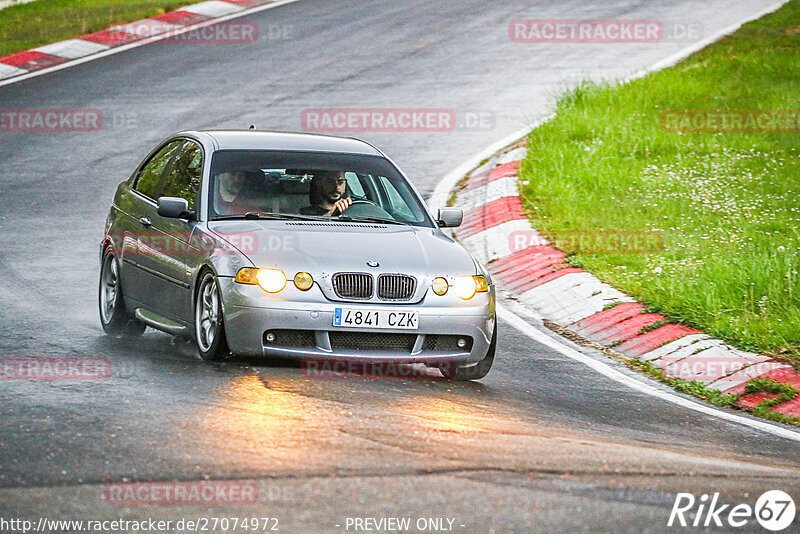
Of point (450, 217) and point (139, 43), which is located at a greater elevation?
Result: point (450, 217)

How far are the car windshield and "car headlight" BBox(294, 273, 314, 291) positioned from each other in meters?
0.97

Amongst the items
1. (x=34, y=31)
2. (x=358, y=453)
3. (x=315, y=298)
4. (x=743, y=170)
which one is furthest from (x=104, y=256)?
(x=34, y=31)

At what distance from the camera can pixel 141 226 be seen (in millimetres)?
10070

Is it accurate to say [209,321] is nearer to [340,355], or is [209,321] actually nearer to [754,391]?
[340,355]

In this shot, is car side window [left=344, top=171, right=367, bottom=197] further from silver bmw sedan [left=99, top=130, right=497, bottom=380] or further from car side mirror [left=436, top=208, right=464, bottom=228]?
car side mirror [left=436, top=208, right=464, bottom=228]

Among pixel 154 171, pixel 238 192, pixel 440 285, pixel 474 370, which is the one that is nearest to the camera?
pixel 440 285

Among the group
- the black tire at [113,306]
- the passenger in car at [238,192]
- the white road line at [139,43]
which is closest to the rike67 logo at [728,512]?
the passenger in car at [238,192]

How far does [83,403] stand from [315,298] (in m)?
1.67

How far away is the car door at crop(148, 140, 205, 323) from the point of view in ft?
30.1

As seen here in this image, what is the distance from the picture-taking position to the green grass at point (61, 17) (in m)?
25.0

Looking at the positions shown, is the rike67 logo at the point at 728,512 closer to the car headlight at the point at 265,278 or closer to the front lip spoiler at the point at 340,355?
the front lip spoiler at the point at 340,355

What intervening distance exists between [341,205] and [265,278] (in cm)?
128

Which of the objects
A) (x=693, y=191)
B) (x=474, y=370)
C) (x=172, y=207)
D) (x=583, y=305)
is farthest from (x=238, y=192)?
(x=693, y=191)

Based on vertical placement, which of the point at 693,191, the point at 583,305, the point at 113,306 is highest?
the point at 113,306
